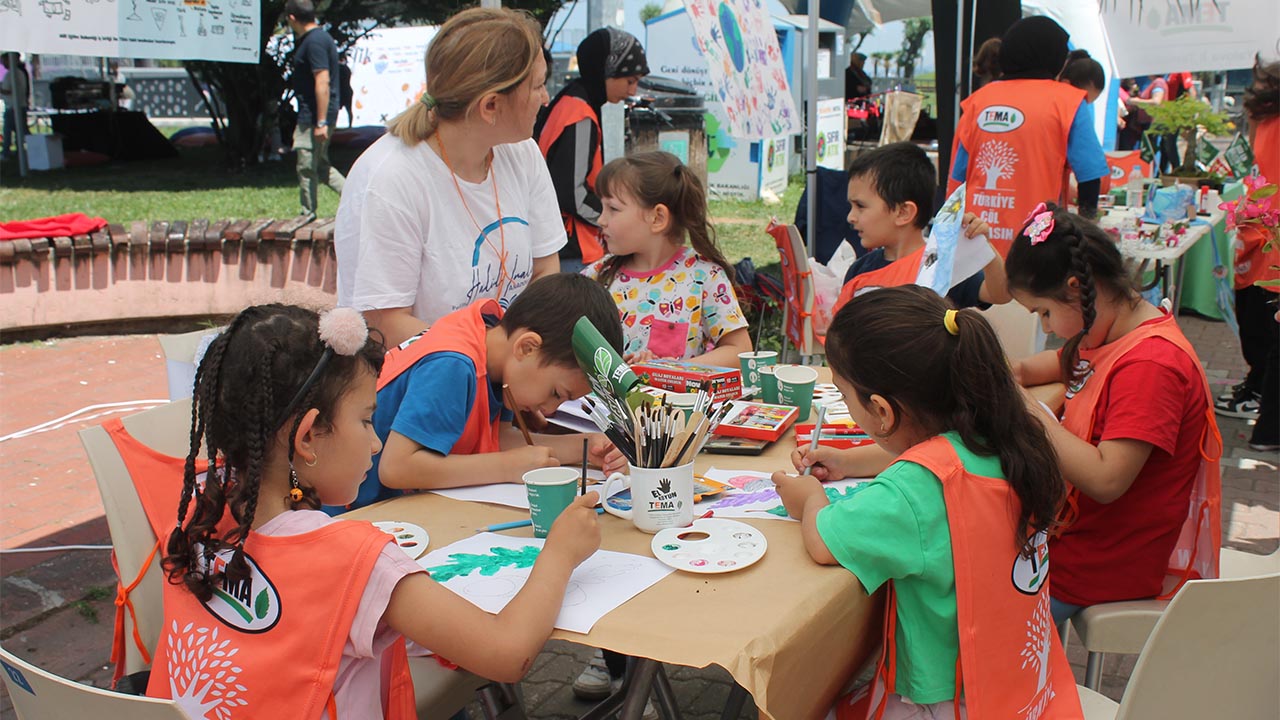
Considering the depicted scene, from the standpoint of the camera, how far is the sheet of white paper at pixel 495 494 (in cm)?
211

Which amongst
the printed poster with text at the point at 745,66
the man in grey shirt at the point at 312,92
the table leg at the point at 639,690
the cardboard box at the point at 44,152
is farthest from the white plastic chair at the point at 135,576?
the cardboard box at the point at 44,152

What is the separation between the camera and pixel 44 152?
46.9ft

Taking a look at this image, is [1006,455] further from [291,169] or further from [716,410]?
[291,169]

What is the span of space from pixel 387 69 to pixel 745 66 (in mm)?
9349

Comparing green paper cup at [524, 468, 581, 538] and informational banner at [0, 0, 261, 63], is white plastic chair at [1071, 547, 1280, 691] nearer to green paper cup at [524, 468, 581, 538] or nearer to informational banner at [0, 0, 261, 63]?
green paper cup at [524, 468, 581, 538]

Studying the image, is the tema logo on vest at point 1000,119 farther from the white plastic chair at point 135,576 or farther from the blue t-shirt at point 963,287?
the white plastic chair at point 135,576

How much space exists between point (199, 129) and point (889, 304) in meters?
19.5

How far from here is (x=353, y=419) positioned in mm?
1638

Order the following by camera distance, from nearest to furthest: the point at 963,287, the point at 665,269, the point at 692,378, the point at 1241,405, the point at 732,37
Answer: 1. the point at 692,378
2. the point at 665,269
3. the point at 963,287
4. the point at 732,37
5. the point at 1241,405

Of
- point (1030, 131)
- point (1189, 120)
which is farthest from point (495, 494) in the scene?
point (1189, 120)

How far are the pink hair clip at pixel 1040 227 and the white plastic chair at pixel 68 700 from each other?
6.54 ft

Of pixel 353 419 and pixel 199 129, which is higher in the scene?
pixel 199 129

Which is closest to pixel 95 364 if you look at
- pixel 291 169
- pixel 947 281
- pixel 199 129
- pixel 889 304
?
pixel 947 281

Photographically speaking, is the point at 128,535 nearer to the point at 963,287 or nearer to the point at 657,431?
the point at 657,431
